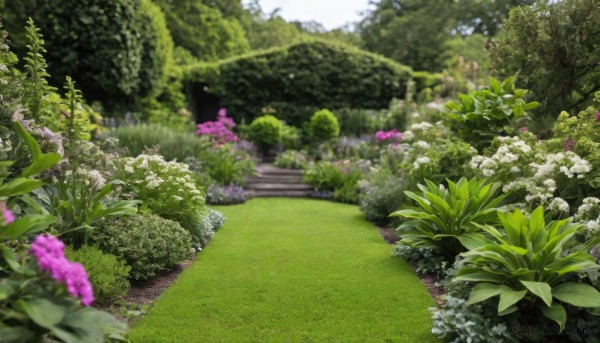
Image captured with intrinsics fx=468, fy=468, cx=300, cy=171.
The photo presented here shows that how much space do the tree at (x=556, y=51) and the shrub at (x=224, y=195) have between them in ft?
17.4

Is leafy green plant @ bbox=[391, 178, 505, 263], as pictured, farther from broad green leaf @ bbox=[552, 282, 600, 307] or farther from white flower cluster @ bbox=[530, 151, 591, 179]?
broad green leaf @ bbox=[552, 282, 600, 307]

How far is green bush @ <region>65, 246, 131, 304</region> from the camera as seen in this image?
347 cm

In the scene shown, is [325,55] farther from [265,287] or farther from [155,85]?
[265,287]

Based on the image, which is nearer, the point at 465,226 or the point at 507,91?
the point at 465,226

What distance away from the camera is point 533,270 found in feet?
9.99

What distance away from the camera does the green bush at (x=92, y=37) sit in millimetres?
9547

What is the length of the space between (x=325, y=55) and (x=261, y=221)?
1068cm

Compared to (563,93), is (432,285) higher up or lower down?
lower down

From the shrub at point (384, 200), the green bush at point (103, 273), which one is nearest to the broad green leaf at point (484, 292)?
the green bush at point (103, 273)

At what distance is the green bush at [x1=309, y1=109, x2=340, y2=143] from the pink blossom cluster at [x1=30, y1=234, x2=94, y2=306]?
39.2 ft

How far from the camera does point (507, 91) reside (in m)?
6.48

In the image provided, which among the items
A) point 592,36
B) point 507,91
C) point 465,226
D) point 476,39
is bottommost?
point 465,226

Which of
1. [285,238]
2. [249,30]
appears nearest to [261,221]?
[285,238]

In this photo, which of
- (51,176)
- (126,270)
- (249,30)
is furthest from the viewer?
(249,30)
